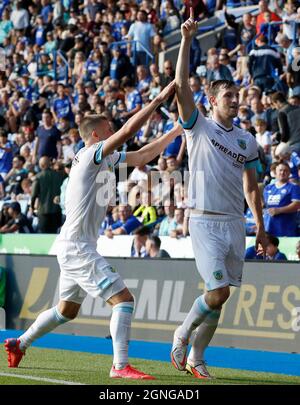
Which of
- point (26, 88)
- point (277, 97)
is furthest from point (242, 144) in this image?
point (26, 88)

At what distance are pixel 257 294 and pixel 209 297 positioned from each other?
137 inches

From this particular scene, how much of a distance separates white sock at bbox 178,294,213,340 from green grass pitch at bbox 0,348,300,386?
0.41 metres

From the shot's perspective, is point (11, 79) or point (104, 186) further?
point (11, 79)

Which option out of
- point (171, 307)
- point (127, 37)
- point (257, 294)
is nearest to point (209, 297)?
point (257, 294)

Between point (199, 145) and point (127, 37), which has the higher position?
point (127, 37)

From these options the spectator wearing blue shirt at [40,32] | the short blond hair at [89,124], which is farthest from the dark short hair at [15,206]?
the short blond hair at [89,124]

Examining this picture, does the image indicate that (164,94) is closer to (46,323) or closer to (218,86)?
(218,86)

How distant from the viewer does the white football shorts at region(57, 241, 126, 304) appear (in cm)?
943

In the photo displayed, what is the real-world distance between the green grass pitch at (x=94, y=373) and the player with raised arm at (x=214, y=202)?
40 cm

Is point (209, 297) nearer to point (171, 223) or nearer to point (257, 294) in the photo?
point (257, 294)

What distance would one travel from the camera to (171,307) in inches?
548

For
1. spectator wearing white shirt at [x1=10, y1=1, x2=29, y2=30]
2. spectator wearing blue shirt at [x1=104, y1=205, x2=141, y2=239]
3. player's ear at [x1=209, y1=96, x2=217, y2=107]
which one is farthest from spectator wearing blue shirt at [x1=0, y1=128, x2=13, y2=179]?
player's ear at [x1=209, y1=96, x2=217, y2=107]

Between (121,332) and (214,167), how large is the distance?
5.53ft

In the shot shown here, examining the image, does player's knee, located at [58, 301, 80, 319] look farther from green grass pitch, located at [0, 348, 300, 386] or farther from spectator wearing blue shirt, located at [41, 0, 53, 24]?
spectator wearing blue shirt, located at [41, 0, 53, 24]
